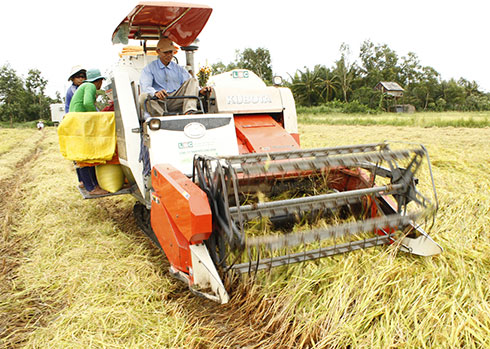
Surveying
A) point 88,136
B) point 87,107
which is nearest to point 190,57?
point 87,107

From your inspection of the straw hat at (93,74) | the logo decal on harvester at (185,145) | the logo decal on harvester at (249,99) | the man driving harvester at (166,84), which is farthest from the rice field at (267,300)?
the straw hat at (93,74)

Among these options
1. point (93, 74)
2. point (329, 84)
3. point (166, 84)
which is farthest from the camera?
point (329, 84)

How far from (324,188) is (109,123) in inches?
97.7

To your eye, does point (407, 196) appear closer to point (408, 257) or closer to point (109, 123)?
point (408, 257)

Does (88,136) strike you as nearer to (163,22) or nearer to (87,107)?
(87,107)

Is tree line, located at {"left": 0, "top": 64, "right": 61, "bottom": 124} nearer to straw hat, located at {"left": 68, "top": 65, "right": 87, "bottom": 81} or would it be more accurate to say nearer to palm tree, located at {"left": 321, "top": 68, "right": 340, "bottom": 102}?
palm tree, located at {"left": 321, "top": 68, "right": 340, "bottom": 102}

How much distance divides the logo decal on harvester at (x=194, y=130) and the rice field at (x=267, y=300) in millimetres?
1212

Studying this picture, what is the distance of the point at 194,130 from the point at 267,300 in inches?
67.6

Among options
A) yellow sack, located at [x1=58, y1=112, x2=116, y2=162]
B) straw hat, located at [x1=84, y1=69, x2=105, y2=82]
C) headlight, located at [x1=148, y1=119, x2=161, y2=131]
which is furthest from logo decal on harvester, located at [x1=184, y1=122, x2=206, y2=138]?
straw hat, located at [x1=84, y1=69, x2=105, y2=82]

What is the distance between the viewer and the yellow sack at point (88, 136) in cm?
428

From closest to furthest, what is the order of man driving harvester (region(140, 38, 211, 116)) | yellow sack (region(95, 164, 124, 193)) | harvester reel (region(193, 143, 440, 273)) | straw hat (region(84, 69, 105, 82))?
1. harvester reel (region(193, 143, 440, 273))
2. man driving harvester (region(140, 38, 211, 116))
3. yellow sack (region(95, 164, 124, 193))
4. straw hat (region(84, 69, 105, 82))

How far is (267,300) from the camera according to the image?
271 centimetres

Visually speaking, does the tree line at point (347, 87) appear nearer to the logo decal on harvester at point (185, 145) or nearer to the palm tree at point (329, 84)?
the palm tree at point (329, 84)

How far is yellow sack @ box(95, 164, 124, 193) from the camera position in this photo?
180 inches
